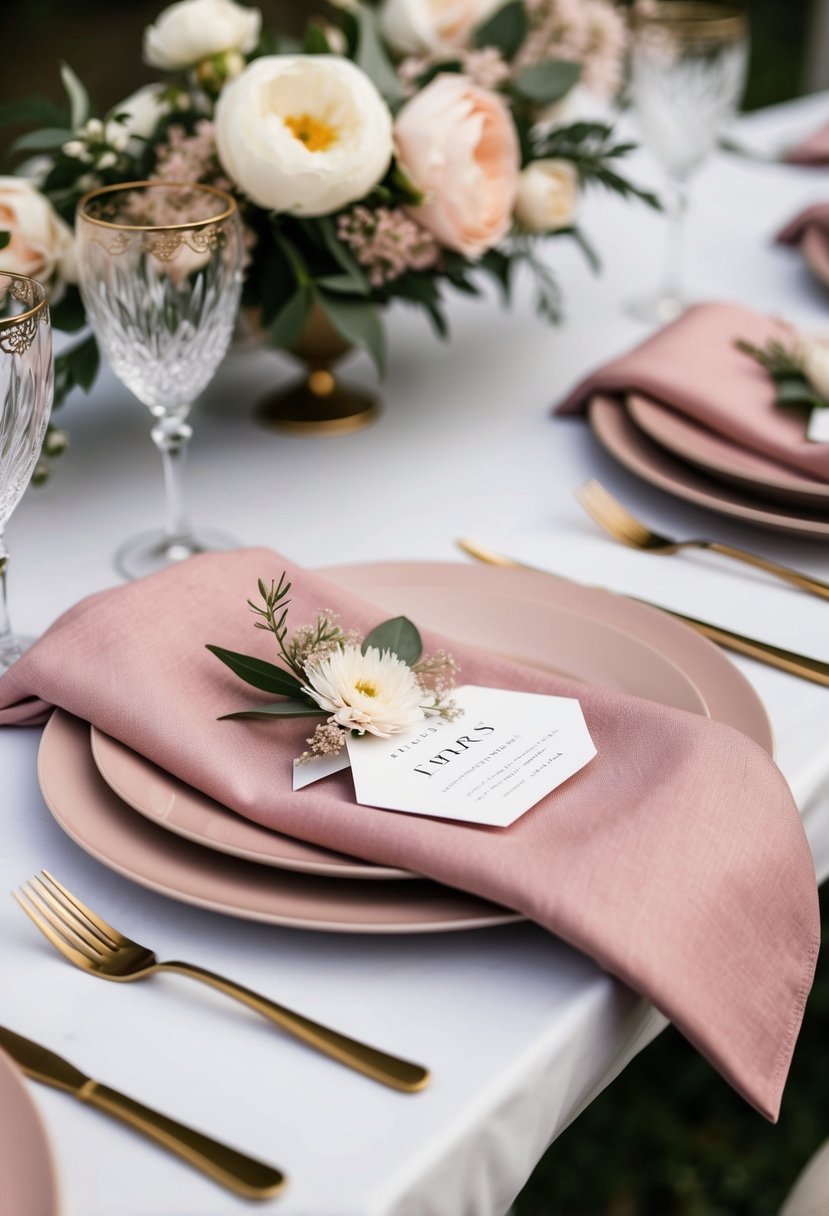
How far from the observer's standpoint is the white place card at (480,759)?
22.9 inches

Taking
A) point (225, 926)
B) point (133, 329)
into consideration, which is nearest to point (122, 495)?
point (133, 329)

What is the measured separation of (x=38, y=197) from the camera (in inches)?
36.8

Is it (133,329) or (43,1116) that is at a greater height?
(133,329)

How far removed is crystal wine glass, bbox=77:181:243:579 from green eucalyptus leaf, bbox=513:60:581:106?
1.28 feet

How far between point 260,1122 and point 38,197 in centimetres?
70

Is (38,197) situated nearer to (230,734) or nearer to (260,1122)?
(230,734)

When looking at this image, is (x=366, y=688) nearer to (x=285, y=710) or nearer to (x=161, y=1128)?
(x=285, y=710)

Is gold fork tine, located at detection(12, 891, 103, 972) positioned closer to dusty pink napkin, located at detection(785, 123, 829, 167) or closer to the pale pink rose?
the pale pink rose

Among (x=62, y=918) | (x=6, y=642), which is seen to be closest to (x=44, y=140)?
(x=6, y=642)

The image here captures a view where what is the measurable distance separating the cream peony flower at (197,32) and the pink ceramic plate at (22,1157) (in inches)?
31.9

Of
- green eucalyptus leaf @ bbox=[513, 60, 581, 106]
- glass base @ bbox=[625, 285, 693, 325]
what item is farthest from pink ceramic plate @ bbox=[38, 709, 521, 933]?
glass base @ bbox=[625, 285, 693, 325]

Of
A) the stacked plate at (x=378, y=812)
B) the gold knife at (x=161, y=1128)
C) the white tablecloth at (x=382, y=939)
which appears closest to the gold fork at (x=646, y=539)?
the white tablecloth at (x=382, y=939)

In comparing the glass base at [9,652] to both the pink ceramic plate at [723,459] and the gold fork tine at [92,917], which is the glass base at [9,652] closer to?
the gold fork tine at [92,917]

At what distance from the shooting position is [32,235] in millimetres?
929
